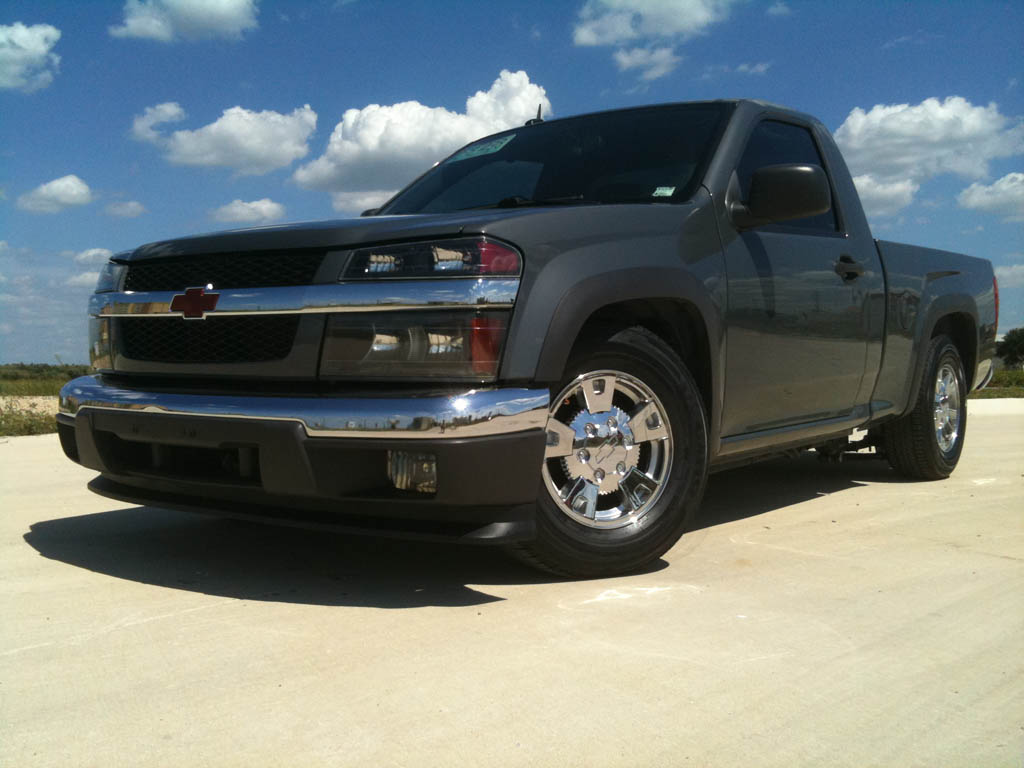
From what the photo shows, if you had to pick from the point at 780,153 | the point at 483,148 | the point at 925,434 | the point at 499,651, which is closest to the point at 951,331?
the point at 925,434

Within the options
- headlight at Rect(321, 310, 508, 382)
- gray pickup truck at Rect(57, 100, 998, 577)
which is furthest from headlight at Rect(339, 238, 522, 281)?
headlight at Rect(321, 310, 508, 382)

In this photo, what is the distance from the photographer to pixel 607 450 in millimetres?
3211

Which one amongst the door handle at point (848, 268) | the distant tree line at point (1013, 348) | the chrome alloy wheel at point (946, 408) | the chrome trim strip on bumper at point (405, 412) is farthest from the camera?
the distant tree line at point (1013, 348)

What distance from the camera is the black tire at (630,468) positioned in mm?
3072

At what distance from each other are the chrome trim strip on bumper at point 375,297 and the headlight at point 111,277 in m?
0.67

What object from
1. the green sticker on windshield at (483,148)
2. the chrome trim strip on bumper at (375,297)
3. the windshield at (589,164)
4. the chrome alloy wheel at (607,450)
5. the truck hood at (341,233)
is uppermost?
the green sticker on windshield at (483,148)

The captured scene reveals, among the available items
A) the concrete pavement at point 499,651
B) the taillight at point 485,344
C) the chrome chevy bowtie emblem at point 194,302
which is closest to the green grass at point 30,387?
the concrete pavement at point 499,651

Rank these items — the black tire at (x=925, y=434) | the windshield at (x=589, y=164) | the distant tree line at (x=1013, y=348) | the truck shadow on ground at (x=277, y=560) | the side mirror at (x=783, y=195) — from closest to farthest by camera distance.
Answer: the truck shadow on ground at (x=277, y=560) → the side mirror at (x=783, y=195) → the windshield at (x=589, y=164) → the black tire at (x=925, y=434) → the distant tree line at (x=1013, y=348)

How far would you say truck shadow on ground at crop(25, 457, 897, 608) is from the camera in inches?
120

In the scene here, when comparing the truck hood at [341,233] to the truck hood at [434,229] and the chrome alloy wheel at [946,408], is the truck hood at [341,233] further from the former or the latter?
the chrome alloy wheel at [946,408]

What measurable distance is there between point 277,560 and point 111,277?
3.99ft

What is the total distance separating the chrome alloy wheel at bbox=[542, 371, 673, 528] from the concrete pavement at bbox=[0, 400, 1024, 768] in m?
0.26

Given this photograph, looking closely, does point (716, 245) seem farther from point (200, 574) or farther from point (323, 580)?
point (200, 574)

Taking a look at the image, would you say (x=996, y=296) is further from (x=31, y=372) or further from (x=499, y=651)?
(x=31, y=372)
